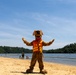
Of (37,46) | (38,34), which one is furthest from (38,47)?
(38,34)

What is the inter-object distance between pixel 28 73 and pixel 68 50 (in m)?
177

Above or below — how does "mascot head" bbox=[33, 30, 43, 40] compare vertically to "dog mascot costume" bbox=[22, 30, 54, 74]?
above

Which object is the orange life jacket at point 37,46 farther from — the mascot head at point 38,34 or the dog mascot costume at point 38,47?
the mascot head at point 38,34

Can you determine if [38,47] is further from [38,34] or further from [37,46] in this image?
→ [38,34]

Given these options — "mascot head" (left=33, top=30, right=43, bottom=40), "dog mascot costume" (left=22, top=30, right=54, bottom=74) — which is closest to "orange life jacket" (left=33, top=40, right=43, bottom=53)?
"dog mascot costume" (left=22, top=30, right=54, bottom=74)

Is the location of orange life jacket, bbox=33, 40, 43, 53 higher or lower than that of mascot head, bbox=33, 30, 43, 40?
lower

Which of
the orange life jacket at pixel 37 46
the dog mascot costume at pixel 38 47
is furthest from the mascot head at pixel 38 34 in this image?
A: the orange life jacket at pixel 37 46

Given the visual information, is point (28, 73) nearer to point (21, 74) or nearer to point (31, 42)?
point (21, 74)

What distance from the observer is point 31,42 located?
499 inches

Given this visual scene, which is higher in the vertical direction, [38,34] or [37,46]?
[38,34]

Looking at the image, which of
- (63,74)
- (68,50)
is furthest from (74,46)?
(63,74)

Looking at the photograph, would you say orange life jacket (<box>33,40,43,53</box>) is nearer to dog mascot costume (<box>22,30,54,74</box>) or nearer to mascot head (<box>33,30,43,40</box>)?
dog mascot costume (<box>22,30,54,74</box>)

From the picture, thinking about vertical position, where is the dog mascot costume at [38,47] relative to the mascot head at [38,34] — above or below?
below

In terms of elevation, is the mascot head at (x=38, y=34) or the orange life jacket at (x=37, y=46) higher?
the mascot head at (x=38, y=34)
